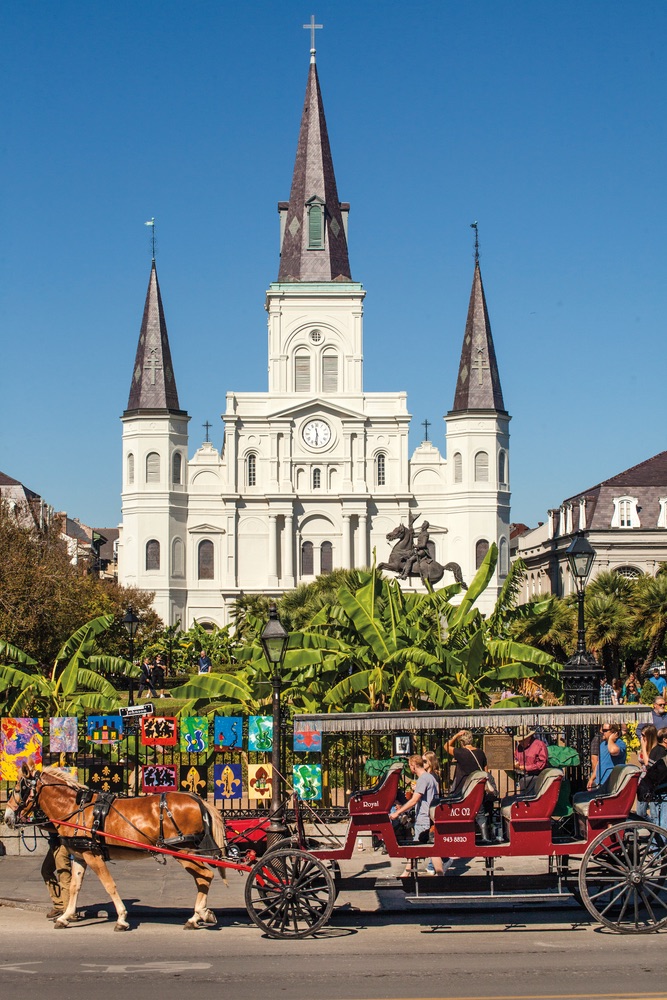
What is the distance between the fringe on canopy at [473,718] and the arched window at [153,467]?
68339 millimetres

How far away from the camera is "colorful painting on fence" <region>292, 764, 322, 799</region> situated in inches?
611

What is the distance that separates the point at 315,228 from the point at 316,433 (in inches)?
557

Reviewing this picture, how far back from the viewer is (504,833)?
504 inches

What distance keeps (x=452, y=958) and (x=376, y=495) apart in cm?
7092

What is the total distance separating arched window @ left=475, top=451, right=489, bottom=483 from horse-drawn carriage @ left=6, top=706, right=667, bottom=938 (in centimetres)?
6983

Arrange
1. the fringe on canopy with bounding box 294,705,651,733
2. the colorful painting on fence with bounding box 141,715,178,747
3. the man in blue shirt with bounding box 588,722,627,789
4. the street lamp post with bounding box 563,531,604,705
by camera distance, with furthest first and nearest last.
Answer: the street lamp post with bounding box 563,531,604,705, the colorful painting on fence with bounding box 141,715,178,747, the man in blue shirt with bounding box 588,722,627,789, the fringe on canopy with bounding box 294,705,651,733

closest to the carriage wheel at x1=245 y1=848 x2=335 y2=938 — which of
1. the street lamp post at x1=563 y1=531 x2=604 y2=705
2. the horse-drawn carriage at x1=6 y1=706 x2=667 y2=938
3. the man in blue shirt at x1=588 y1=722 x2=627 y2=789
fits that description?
the horse-drawn carriage at x1=6 y1=706 x2=667 y2=938

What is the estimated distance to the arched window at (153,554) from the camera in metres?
79.8

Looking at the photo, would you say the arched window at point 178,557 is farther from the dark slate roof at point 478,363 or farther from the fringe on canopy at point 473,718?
the fringe on canopy at point 473,718

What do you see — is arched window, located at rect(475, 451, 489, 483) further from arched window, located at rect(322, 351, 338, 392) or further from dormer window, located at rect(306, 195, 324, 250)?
dormer window, located at rect(306, 195, 324, 250)

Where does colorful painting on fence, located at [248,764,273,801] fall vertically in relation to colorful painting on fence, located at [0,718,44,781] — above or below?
below

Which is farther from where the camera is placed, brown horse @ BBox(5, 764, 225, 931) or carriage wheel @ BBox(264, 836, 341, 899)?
brown horse @ BBox(5, 764, 225, 931)

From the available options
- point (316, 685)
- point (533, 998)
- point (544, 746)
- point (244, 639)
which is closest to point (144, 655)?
point (244, 639)

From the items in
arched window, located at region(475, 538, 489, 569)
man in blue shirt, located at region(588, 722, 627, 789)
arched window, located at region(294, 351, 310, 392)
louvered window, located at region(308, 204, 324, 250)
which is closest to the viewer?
man in blue shirt, located at region(588, 722, 627, 789)
